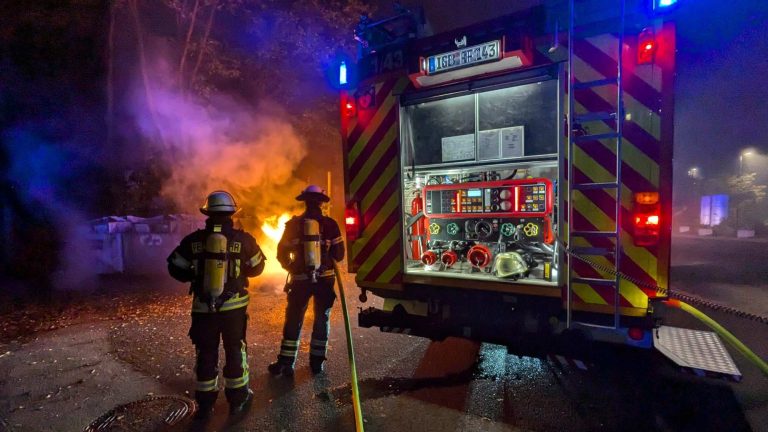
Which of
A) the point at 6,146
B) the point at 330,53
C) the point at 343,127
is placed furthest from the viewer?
the point at 330,53

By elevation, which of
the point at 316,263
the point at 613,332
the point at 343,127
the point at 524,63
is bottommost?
the point at 613,332

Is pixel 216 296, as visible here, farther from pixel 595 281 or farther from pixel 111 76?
pixel 111 76

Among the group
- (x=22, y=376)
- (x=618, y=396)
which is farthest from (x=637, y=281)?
(x=22, y=376)

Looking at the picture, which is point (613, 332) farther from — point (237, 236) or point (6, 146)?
point (6, 146)

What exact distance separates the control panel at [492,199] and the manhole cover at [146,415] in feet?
9.74

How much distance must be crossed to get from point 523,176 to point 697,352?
2.29 metres

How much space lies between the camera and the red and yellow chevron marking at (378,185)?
415 centimetres

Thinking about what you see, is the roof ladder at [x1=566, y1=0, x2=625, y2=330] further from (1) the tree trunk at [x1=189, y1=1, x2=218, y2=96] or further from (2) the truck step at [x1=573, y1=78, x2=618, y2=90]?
(1) the tree trunk at [x1=189, y1=1, x2=218, y2=96]

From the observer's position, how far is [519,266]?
3689 mm

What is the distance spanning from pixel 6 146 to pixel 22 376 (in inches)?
391

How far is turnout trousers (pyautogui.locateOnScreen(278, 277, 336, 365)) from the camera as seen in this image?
4.12 m

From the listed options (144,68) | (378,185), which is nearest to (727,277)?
(378,185)

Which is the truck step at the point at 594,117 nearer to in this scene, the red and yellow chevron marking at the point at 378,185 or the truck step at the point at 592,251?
the truck step at the point at 592,251

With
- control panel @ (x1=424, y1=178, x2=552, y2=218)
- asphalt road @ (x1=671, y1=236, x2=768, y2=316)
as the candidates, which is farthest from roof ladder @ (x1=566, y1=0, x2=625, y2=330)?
asphalt road @ (x1=671, y1=236, x2=768, y2=316)
